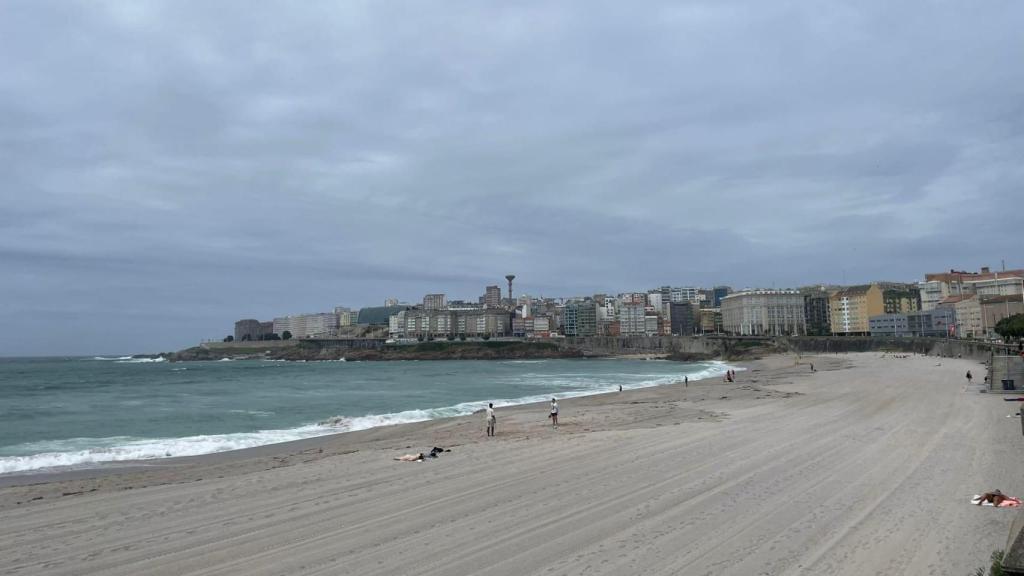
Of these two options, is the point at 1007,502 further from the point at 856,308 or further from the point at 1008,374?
the point at 856,308

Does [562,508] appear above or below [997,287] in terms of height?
below

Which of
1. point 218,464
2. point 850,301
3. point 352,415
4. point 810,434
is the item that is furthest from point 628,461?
point 850,301

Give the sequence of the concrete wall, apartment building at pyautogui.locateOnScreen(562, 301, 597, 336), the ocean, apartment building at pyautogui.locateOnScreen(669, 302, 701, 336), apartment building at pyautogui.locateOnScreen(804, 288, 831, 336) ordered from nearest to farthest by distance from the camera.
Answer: the ocean → the concrete wall → apartment building at pyautogui.locateOnScreen(804, 288, 831, 336) → apartment building at pyautogui.locateOnScreen(669, 302, 701, 336) → apartment building at pyautogui.locateOnScreen(562, 301, 597, 336)

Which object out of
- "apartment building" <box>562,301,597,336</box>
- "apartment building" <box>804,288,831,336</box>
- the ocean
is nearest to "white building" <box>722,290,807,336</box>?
"apartment building" <box>804,288,831,336</box>

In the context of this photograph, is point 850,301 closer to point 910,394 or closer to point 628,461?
point 910,394

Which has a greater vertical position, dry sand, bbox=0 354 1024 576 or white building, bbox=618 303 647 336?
white building, bbox=618 303 647 336

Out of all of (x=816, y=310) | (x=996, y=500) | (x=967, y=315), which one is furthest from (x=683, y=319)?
(x=996, y=500)

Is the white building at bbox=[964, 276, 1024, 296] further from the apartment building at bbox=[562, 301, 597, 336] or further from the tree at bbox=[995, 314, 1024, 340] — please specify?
the apartment building at bbox=[562, 301, 597, 336]

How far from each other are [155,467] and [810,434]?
15.9 meters

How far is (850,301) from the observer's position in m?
129

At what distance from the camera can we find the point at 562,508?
8.55 meters

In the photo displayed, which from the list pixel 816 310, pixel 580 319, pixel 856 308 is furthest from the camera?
pixel 580 319

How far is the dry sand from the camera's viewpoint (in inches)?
257

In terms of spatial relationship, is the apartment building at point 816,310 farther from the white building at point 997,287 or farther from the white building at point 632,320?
the white building at point 632,320
